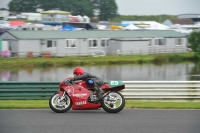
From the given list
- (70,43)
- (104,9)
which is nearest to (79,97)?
(70,43)

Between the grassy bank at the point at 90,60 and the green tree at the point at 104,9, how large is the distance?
30.4 meters

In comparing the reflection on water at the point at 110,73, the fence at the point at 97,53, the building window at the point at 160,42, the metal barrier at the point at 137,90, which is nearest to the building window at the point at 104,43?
the fence at the point at 97,53

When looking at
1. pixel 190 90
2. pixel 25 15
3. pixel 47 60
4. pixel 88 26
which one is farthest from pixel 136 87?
pixel 25 15

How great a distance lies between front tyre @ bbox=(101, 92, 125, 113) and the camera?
9930mm

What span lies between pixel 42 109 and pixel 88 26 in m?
59.2

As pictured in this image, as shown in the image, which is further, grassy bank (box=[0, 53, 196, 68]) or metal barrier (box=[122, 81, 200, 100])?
grassy bank (box=[0, 53, 196, 68])

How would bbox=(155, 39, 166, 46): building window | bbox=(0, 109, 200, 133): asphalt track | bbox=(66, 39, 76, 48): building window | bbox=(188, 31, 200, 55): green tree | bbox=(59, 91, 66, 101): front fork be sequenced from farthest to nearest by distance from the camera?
1. bbox=(155, 39, 166, 46): building window
2. bbox=(188, 31, 200, 55): green tree
3. bbox=(66, 39, 76, 48): building window
4. bbox=(59, 91, 66, 101): front fork
5. bbox=(0, 109, 200, 133): asphalt track

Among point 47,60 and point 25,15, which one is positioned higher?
point 25,15

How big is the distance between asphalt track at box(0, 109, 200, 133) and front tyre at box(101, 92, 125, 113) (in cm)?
17

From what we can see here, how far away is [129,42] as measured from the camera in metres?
47.5

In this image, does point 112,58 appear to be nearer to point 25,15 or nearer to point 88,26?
point 88,26

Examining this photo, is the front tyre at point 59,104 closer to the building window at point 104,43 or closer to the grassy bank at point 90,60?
the grassy bank at point 90,60

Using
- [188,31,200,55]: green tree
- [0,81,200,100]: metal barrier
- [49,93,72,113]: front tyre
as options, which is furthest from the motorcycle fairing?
[188,31,200,55]: green tree

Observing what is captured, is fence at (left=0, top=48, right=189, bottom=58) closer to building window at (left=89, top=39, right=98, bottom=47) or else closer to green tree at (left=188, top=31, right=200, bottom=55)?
building window at (left=89, top=39, right=98, bottom=47)
